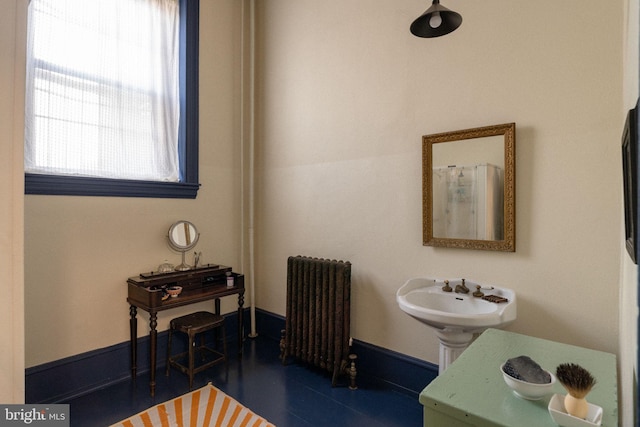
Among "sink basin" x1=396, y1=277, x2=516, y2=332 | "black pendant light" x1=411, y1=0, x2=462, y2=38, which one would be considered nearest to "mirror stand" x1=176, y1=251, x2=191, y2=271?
"sink basin" x1=396, y1=277, x2=516, y2=332

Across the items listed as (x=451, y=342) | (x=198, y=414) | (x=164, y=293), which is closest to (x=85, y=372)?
(x=164, y=293)

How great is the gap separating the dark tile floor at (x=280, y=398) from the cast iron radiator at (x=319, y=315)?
0.13 metres

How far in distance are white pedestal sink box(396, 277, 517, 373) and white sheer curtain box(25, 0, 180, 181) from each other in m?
2.29

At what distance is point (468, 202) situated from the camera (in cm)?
215

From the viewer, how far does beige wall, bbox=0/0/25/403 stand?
5.26ft

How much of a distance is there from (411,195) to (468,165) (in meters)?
0.43

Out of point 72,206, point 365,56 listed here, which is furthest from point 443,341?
point 72,206

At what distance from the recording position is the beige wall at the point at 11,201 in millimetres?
1603

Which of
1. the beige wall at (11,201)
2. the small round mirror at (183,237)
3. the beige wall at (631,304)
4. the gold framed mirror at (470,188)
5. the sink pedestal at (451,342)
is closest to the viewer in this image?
the beige wall at (631,304)

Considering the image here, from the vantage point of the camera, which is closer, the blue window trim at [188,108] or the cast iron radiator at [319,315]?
the cast iron radiator at [319,315]

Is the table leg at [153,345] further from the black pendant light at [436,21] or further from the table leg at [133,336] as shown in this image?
the black pendant light at [436,21]

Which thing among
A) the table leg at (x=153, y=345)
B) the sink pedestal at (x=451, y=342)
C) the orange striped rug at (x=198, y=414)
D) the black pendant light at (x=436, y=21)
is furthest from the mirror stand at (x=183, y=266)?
the black pendant light at (x=436, y=21)

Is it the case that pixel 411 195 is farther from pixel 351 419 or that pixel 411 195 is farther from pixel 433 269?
pixel 351 419

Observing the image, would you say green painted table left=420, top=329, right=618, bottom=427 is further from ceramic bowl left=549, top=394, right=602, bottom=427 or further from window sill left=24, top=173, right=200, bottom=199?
window sill left=24, top=173, right=200, bottom=199
